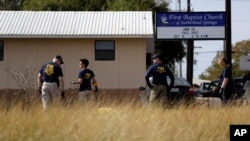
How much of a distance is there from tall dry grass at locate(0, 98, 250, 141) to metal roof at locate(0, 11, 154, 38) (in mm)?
11107

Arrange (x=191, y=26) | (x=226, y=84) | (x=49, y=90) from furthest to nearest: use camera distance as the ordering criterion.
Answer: (x=191, y=26)
(x=226, y=84)
(x=49, y=90)

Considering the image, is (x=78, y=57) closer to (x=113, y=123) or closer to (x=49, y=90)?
(x=49, y=90)

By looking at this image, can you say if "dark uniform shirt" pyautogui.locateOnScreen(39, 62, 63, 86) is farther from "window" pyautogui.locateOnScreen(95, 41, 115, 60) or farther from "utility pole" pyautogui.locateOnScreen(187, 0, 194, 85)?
"utility pole" pyautogui.locateOnScreen(187, 0, 194, 85)

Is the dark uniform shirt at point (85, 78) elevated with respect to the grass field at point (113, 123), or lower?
elevated

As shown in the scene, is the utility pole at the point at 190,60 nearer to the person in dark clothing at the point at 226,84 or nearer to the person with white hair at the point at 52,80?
the person in dark clothing at the point at 226,84

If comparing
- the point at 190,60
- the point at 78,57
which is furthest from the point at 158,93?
the point at 190,60

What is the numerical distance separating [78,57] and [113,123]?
13.5 metres

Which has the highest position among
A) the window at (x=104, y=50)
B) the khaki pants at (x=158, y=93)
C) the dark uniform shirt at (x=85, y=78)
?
the window at (x=104, y=50)

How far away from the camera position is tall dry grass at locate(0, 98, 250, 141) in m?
8.91

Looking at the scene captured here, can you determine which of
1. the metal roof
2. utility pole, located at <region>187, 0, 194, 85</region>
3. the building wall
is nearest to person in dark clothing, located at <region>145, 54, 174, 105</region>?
the metal roof

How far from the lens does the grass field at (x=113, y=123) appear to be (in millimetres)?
8922

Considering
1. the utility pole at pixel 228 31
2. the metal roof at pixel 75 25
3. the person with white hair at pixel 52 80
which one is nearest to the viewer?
the person with white hair at pixel 52 80

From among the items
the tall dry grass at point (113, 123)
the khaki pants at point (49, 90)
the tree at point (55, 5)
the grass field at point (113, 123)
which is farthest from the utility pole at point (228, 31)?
the tall dry grass at point (113, 123)

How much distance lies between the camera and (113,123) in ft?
30.7
